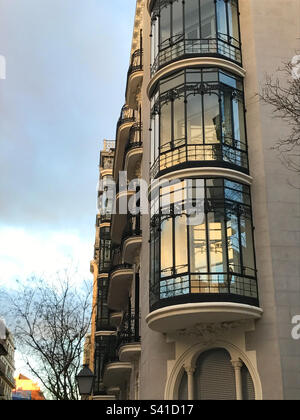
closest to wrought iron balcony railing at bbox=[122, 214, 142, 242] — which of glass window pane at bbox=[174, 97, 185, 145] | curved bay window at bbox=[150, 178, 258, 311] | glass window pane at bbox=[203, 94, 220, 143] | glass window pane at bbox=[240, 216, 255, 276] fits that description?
curved bay window at bbox=[150, 178, 258, 311]

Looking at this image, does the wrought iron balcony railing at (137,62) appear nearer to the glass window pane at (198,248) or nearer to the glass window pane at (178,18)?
the glass window pane at (178,18)

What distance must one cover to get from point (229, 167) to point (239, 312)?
4.95 m

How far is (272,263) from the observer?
630 inches

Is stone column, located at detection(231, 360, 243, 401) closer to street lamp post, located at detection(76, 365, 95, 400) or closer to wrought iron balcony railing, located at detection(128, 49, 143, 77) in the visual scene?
street lamp post, located at detection(76, 365, 95, 400)

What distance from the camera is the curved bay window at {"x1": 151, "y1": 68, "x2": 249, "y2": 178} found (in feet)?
57.9

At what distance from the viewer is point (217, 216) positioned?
1669 centimetres

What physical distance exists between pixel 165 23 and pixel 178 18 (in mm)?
785

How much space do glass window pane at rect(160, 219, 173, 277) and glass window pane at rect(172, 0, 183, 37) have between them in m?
7.77

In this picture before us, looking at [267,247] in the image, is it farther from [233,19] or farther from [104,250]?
[104,250]

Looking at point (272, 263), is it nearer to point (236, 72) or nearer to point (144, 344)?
point (144, 344)

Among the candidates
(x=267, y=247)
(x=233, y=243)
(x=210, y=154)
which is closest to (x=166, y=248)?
(x=233, y=243)

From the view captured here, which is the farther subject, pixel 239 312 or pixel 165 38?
pixel 165 38
